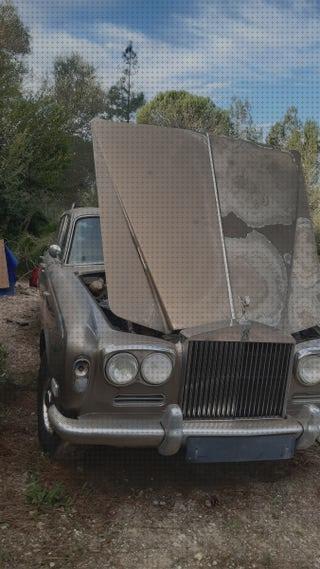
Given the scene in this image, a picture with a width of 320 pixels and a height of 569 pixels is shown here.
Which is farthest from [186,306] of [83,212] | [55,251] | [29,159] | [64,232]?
[29,159]

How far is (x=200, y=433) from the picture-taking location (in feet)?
9.45

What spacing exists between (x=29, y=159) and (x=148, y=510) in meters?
13.7

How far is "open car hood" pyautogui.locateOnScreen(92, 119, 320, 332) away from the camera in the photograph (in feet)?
11.1

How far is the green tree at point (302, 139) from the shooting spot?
58.7 feet

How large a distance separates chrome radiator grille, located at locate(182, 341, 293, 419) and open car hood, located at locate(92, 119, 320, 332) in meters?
0.22

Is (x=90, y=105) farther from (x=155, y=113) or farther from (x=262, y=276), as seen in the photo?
(x=262, y=276)

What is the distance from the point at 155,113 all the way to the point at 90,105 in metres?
3.55

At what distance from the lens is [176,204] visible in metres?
3.90

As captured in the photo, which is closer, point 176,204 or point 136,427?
point 136,427

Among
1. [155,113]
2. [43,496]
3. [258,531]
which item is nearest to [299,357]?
[258,531]

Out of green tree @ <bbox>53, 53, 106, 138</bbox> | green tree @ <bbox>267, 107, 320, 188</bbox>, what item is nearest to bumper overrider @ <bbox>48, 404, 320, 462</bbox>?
green tree @ <bbox>267, 107, 320, 188</bbox>

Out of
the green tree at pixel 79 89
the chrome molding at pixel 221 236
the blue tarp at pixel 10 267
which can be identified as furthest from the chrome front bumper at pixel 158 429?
the green tree at pixel 79 89

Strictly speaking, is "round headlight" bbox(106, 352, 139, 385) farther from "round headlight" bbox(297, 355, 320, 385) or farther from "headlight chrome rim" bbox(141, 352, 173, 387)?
"round headlight" bbox(297, 355, 320, 385)

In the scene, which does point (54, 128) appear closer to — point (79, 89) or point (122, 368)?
point (79, 89)
